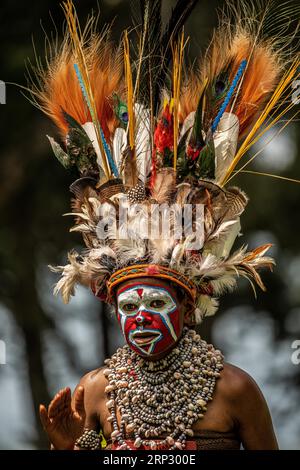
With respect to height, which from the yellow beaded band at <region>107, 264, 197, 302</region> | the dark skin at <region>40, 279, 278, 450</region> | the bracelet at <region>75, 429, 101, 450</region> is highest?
the yellow beaded band at <region>107, 264, 197, 302</region>

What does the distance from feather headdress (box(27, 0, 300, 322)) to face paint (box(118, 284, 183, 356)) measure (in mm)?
109

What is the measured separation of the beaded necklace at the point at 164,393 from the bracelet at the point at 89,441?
5.0 inches

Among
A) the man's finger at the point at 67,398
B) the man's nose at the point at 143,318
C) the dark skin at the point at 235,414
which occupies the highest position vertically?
the man's nose at the point at 143,318

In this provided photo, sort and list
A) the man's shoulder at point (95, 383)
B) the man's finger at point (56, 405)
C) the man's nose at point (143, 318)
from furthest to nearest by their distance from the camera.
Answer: the man's shoulder at point (95, 383) < the man's nose at point (143, 318) < the man's finger at point (56, 405)

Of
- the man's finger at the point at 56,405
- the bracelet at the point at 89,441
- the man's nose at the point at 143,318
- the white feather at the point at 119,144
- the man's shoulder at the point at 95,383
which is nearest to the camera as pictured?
the man's finger at the point at 56,405

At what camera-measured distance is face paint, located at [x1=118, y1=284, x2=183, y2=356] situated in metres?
5.73

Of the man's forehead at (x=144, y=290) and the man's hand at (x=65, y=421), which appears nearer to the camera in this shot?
the man's hand at (x=65, y=421)

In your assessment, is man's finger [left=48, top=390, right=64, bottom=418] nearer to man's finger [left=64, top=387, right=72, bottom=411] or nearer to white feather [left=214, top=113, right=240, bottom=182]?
man's finger [left=64, top=387, right=72, bottom=411]

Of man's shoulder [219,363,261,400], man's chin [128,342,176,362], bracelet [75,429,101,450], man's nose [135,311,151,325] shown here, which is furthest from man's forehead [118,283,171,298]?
bracelet [75,429,101,450]

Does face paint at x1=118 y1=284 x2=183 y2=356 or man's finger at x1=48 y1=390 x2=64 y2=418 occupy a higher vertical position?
face paint at x1=118 y1=284 x2=183 y2=356

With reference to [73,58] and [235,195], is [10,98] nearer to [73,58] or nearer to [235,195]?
[73,58]

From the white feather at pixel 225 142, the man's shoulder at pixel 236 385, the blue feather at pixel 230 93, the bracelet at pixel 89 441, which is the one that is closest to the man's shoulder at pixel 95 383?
the bracelet at pixel 89 441

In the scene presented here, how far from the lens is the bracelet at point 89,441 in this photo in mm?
5848

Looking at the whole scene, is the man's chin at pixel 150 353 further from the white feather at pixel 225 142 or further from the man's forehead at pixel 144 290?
the white feather at pixel 225 142
